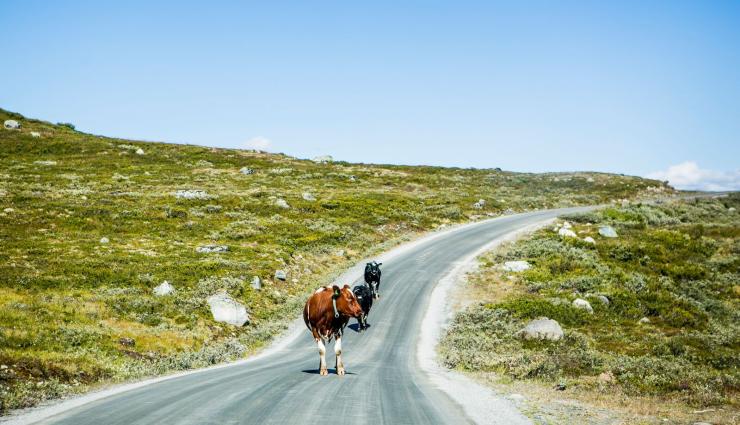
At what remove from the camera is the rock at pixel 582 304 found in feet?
90.6

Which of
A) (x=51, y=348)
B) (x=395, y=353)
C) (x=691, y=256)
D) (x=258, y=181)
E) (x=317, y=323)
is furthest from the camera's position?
(x=258, y=181)

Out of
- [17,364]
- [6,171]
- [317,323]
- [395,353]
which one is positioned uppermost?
[6,171]

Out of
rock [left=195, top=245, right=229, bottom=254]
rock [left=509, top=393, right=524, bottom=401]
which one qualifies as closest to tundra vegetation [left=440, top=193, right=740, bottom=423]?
rock [left=509, top=393, right=524, bottom=401]

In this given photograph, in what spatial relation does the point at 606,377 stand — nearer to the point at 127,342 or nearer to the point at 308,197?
the point at 127,342

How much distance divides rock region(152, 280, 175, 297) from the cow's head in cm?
1734

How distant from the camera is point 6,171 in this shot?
67000 mm

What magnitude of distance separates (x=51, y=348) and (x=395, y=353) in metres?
13.1

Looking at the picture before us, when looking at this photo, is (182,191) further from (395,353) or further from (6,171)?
(395,353)

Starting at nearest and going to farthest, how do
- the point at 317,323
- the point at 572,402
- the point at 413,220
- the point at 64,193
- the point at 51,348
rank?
the point at 572,402 → the point at 317,323 → the point at 51,348 → the point at 64,193 → the point at 413,220

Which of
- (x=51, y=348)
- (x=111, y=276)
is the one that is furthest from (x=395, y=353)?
(x=111, y=276)

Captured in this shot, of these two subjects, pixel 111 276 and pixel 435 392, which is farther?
pixel 111 276

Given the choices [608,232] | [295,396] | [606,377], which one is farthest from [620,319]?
[608,232]

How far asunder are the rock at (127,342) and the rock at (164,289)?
686 cm

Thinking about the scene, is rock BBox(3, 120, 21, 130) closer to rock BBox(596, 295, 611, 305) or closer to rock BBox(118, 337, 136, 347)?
rock BBox(118, 337, 136, 347)
